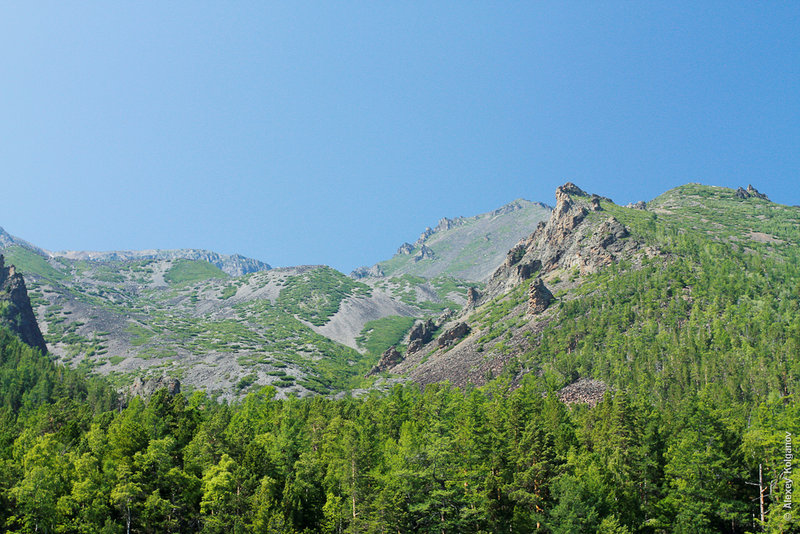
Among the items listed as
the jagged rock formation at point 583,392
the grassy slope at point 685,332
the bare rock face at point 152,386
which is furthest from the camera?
the bare rock face at point 152,386

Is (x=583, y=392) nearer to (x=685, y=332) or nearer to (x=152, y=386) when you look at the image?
(x=685, y=332)

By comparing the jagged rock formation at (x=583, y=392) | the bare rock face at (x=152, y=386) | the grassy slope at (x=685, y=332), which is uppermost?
the grassy slope at (x=685, y=332)

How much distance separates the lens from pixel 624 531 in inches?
2211

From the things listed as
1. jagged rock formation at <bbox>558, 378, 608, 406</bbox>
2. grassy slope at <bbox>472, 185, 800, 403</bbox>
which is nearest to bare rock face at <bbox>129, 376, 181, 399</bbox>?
grassy slope at <bbox>472, 185, 800, 403</bbox>

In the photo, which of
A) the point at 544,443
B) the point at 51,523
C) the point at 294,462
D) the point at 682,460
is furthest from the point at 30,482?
the point at 682,460

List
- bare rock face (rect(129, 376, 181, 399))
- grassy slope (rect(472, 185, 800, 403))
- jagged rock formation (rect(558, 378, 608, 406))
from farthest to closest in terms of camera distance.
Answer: bare rock face (rect(129, 376, 181, 399)) → jagged rock formation (rect(558, 378, 608, 406)) → grassy slope (rect(472, 185, 800, 403))

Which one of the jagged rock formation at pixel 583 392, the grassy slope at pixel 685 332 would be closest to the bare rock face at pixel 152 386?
the grassy slope at pixel 685 332

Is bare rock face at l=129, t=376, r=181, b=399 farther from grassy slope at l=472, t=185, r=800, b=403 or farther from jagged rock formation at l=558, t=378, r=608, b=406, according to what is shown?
jagged rock formation at l=558, t=378, r=608, b=406

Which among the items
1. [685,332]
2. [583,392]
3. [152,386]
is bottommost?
[152,386]

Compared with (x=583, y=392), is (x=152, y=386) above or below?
below

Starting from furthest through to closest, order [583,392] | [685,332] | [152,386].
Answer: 1. [152,386]
2. [685,332]
3. [583,392]

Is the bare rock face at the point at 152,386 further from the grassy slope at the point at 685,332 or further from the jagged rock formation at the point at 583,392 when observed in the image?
the jagged rock formation at the point at 583,392

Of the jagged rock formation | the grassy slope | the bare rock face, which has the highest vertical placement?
the grassy slope

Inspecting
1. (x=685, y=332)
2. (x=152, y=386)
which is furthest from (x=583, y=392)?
(x=152, y=386)
